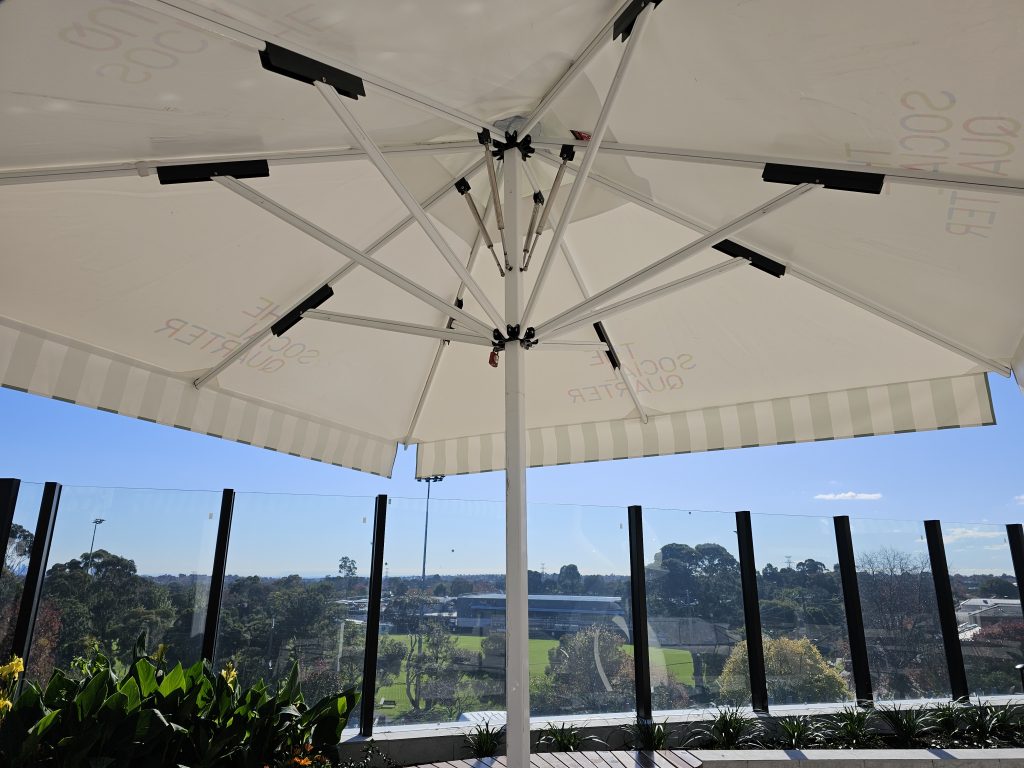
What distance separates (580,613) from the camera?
26.8ft

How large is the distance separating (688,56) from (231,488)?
6392mm

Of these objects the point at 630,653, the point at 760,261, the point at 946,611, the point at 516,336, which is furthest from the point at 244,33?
the point at 946,611

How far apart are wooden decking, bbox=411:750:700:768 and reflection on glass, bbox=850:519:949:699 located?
10.9 ft

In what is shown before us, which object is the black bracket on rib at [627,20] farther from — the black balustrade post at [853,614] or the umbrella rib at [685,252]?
the black balustrade post at [853,614]

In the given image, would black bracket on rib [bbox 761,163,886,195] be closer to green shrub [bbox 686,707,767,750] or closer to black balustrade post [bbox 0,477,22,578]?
green shrub [bbox 686,707,767,750]

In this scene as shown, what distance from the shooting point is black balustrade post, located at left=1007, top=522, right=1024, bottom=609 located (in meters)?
8.68

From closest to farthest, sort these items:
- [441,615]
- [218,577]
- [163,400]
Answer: [163,400] → [218,577] → [441,615]

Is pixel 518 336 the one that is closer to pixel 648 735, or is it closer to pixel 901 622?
pixel 648 735

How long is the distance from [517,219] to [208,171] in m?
1.72

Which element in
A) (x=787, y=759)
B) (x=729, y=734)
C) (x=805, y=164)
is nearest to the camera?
(x=805, y=164)

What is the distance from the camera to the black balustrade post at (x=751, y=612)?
797cm

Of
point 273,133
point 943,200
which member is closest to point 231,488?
point 273,133

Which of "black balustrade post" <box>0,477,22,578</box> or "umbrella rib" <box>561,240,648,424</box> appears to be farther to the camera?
"black balustrade post" <box>0,477,22,578</box>

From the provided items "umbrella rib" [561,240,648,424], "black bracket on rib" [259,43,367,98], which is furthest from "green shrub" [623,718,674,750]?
"black bracket on rib" [259,43,367,98]
